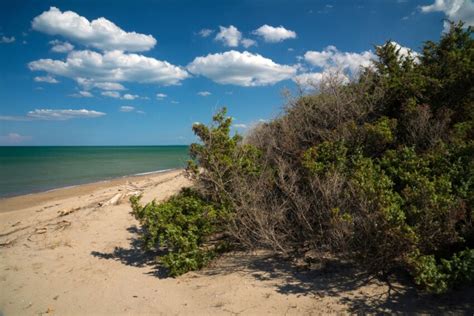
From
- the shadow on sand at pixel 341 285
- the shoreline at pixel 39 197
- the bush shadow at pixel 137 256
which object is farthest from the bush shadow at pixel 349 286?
the shoreline at pixel 39 197

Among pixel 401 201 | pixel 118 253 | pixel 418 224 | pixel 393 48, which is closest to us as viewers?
pixel 418 224

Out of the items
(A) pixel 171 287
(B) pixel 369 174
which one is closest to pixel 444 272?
(B) pixel 369 174

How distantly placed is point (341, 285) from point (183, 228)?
2936 mm

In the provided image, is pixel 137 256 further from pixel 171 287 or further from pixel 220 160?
pixel 220 160

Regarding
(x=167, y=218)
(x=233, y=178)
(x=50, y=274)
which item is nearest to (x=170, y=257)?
(x=167, y=218)

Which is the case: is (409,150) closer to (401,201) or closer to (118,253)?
(401,201)

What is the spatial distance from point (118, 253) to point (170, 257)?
2.17m

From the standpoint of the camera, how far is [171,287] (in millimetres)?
5238

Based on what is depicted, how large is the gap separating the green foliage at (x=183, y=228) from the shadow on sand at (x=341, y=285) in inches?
12.8

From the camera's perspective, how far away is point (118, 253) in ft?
23.2

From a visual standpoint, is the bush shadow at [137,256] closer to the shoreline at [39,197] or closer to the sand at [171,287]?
the sand at [171,287]

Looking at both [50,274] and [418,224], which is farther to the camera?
[50,274]

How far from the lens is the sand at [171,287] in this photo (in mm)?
4250

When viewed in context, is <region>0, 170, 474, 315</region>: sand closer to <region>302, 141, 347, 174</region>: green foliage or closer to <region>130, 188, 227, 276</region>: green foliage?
<region>130, 188, 227, 276</region>: green foliage
